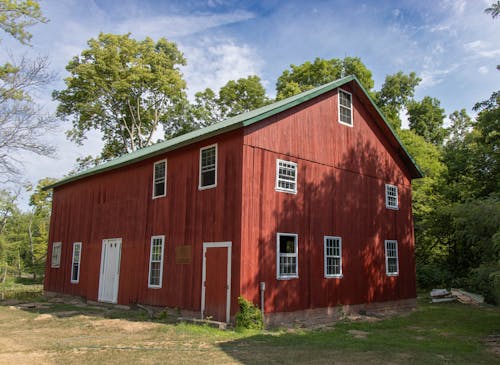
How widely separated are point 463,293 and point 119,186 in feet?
53.6

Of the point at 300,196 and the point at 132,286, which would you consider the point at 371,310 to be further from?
the point at 132,286

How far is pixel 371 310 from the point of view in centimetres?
1645

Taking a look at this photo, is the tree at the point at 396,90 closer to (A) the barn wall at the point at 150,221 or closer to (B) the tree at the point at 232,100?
(B) the tree at the point at 232,100

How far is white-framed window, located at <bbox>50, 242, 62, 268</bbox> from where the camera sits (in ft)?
74.7

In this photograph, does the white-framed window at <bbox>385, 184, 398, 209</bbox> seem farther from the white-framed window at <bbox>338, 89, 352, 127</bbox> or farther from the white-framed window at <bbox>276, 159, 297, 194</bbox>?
the white-framed window at <bbox>276, 159, 297, 194</bbox>

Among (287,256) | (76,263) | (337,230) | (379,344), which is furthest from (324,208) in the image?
(76,263)

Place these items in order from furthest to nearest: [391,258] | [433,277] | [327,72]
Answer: [327,72]
[433,277]
[391,258]

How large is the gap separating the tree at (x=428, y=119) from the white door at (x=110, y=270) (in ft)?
110

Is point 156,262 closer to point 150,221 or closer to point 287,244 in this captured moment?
point 150,221

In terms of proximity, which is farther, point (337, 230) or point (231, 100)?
point (231, 100)

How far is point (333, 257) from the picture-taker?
1535 centimetres

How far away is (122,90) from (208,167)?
79.3ft

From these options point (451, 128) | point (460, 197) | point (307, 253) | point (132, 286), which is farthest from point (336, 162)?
point (451, 128)

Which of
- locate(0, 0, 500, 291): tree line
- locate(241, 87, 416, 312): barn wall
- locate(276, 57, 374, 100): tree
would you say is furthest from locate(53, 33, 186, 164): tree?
locate(241, 87, 416, 312): barn wall
